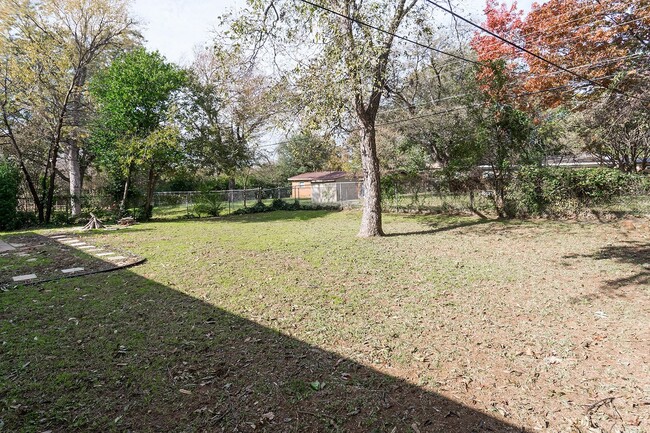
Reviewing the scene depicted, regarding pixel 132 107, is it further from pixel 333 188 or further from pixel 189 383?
pixel 189 383

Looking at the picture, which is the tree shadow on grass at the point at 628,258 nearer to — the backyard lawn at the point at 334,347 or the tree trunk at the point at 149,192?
the backyard lawn at the point at 334,347

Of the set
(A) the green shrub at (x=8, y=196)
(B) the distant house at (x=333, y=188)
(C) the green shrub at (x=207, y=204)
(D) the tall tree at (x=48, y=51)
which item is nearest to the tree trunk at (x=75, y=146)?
(D) the tall tree at (x=48, y=51)

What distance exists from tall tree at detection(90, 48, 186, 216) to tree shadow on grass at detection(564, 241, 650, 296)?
14222mm

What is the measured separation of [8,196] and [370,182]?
40.0ft

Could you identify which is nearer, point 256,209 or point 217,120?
point 256,209

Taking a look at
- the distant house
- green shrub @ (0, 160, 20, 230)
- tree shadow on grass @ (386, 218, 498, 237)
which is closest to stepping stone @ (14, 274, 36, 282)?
tree shadow on grass @ (386, 218, 498, 237)

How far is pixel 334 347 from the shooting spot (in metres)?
3.06

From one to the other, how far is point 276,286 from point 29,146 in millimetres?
17598

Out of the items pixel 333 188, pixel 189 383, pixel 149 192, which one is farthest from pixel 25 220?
pixel 333 188

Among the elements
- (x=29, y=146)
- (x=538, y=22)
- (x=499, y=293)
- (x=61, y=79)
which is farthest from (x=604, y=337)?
(x=29, y=146)

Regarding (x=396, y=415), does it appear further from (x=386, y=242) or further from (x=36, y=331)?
(x=386, y=242)

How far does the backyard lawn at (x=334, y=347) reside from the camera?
216cm

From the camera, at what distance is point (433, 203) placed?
538 inches

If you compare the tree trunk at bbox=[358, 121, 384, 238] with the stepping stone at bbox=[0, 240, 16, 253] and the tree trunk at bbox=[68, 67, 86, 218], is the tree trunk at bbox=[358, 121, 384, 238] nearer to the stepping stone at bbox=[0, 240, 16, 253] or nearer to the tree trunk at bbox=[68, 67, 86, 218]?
the stepping stone at bbox=[0, 240, 16, 253]
